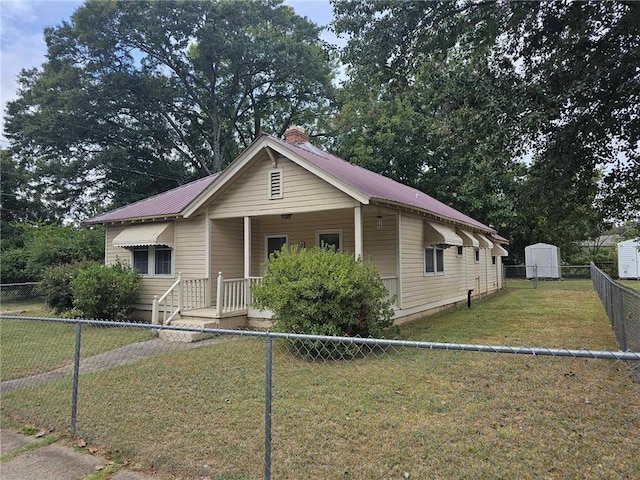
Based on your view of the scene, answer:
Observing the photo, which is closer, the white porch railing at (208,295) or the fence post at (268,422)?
the fence post at (268,422)

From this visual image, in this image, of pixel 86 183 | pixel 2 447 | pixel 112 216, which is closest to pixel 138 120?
pixel 86 183

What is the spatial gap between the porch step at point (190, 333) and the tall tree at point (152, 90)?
21079 mm

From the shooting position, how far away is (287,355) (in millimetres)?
7070

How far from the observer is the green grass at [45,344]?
6852 mm

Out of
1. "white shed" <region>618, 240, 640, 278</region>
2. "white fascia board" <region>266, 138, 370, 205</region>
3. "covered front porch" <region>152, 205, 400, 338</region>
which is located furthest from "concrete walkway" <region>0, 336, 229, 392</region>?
"white shed" <region>618, 240, 640, 278</region>

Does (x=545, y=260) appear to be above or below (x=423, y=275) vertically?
above

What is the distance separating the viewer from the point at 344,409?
14.6ft

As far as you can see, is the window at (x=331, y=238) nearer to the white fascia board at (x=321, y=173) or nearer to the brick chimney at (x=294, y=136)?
the white fascia board at (x=321, y=173)

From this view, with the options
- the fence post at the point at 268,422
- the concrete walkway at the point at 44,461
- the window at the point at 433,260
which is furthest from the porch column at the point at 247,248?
the fence post at the point at 268,422

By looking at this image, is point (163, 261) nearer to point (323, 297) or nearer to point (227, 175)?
point (227, 175)

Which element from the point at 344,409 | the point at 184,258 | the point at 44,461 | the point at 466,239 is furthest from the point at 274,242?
the point at 44,461

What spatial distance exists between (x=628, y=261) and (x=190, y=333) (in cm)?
2821

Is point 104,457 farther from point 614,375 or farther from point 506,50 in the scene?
point 506,50

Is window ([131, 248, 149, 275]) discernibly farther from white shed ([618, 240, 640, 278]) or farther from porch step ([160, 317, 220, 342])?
white shed ([618, 240, 640, 278])
